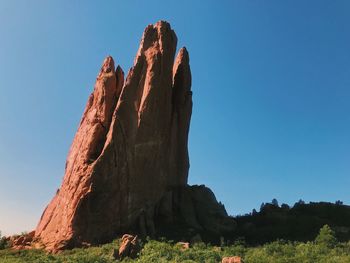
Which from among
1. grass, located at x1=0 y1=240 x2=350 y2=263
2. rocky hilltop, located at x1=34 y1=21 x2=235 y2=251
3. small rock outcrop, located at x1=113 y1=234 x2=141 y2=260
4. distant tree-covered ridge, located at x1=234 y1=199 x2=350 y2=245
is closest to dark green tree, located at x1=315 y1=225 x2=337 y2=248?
grass, located at x1=0 y1=240 x2=350 y2=263

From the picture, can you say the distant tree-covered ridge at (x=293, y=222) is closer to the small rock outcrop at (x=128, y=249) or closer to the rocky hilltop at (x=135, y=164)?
the rocky hilltop at (x=135, y=164)

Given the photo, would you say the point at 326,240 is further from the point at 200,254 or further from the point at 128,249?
the point at 128,249

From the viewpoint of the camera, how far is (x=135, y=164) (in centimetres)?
3950

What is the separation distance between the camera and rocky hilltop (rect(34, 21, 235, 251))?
36.7m

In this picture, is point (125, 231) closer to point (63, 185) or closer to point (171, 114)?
point (63, 185)

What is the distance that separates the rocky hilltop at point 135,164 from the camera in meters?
36.7

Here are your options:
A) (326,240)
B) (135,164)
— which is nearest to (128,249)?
(135,164)

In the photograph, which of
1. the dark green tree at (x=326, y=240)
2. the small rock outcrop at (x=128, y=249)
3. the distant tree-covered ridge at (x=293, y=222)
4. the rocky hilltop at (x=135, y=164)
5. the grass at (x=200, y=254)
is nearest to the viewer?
the grass at (x=200, y=254)

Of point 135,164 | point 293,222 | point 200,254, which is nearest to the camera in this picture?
point 200,254

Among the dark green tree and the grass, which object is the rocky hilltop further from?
the dark green tree

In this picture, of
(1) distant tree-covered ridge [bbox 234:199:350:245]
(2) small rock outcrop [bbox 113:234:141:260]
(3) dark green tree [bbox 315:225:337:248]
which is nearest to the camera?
(2) small rock outcrop [bbox 113:234:141:260]

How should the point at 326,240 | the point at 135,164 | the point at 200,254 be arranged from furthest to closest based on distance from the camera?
the point at 135,164 < the point at 326,240 < the point at 200,254

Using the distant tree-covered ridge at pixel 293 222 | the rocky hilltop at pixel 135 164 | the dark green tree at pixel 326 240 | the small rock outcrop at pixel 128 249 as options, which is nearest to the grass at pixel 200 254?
the dark green tree at pixel 326 240

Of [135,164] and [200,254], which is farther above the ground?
[135,164]
